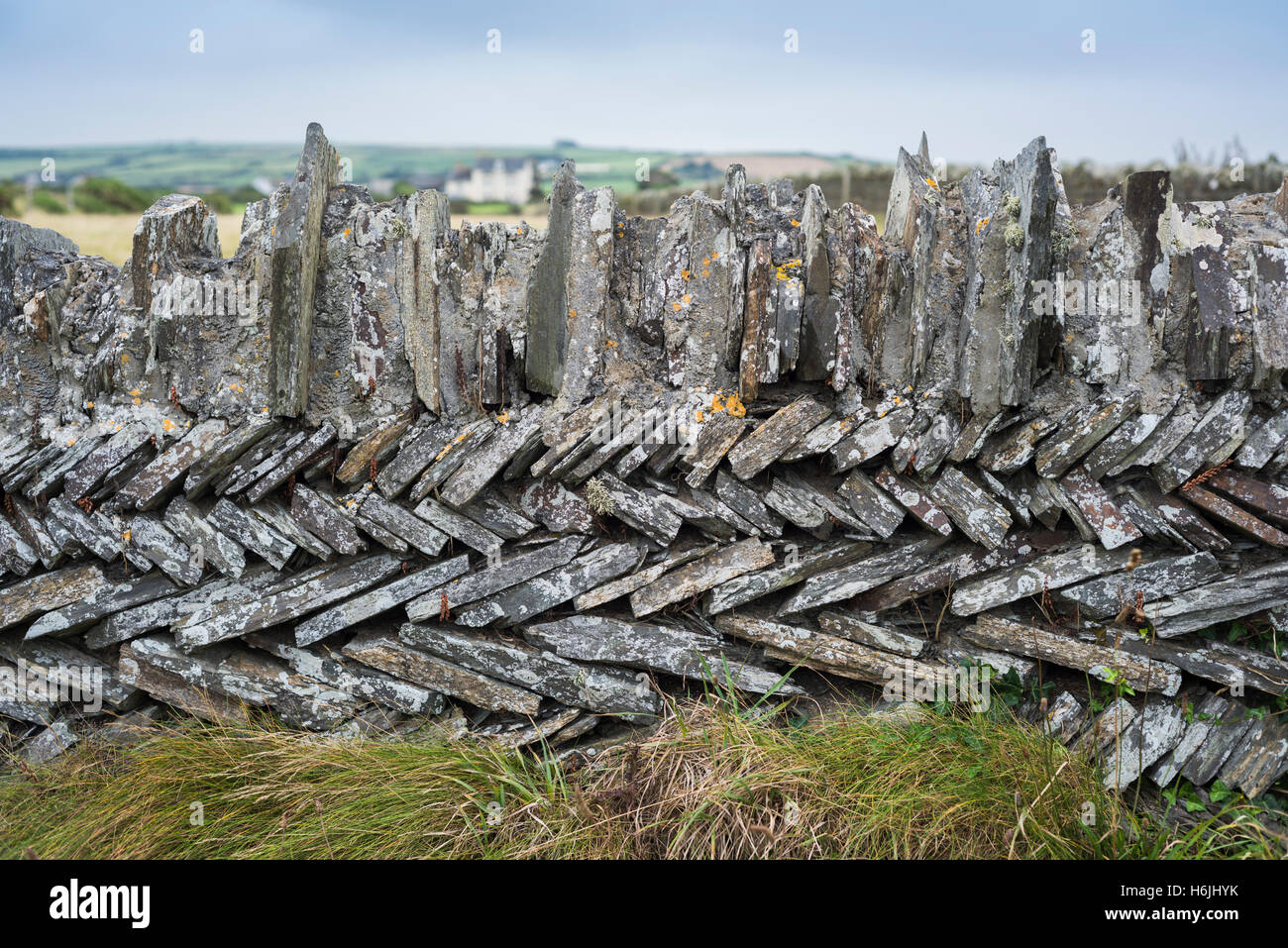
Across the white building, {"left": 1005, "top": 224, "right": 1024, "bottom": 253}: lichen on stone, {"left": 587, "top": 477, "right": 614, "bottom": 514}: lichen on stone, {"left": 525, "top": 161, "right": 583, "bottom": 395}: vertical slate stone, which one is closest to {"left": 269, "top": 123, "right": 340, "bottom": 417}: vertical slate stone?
{"left": 525, "top": 161, "right": 583, "bottom": 395}: vertical slate stone

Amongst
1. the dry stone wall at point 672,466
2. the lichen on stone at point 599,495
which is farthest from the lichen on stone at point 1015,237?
the lichen on stone at point 599,495

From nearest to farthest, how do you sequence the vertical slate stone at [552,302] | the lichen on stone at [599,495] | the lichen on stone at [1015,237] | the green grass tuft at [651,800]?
the green grass tuft at [651,800] → the lichen on stone at [1015,237] → the lichen on stone at [599,495] → the vertical slate stone at [552,302]

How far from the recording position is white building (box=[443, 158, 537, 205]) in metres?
15.4

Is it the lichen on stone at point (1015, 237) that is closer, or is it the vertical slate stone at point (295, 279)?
the lichen on stone at point (1015, 237)

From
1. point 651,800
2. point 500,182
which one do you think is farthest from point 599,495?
point 500,182

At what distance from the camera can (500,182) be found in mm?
17172

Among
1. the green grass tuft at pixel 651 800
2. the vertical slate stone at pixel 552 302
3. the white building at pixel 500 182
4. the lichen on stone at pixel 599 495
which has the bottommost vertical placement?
the green grass tuft at pixel 651 800

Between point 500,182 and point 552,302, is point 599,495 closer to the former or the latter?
point 552,302

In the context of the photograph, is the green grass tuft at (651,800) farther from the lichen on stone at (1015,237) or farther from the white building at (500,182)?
the white building at (500,182)

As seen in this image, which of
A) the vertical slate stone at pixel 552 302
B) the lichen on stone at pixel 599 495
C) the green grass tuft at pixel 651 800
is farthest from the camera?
the vertical slate stone at pixel 552 302

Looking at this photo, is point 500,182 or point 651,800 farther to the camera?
point 500,182

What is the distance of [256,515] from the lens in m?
4.30

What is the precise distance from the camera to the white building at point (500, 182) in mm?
15359

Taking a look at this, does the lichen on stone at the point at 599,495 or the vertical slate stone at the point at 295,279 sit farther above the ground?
the vertical slate stone at the point at 295,279
